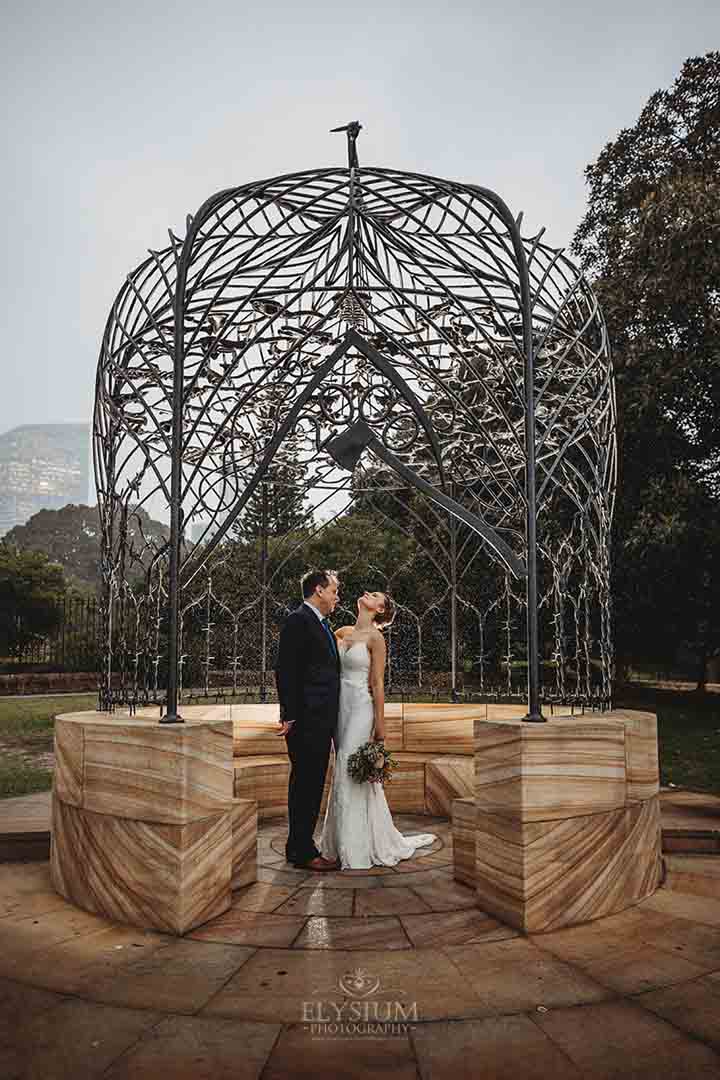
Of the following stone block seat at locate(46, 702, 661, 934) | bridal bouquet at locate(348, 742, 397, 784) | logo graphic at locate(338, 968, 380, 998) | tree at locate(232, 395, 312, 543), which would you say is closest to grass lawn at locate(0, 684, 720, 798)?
stone block seat at locate(46, 702, 661, 934)

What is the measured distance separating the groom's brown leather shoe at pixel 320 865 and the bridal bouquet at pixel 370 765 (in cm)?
55

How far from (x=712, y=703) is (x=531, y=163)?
477 inches

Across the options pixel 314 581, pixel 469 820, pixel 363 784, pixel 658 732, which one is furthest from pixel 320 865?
pixel 658 732

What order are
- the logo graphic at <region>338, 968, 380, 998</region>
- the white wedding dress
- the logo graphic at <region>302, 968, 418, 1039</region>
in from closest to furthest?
1. the logo graphic at <region>302, 968, 418, 1039</region>
2. the logo graphic at <region>338, 968, 380, 998</region>
3. the white wedding dress

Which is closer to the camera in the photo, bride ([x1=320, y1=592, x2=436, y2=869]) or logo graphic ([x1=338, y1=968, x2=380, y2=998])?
logo graphic ([x1=338, y1=968, x2=380, y2=998])

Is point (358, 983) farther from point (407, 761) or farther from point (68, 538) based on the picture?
point (68, 538)

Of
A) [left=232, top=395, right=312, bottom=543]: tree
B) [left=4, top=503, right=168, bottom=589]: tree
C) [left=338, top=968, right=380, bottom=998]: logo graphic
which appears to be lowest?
[left=338, top=968, right=380, bottom=998]: logo graphic

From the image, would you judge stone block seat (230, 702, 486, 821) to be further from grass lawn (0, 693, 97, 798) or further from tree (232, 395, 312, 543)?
tree (232, 395, 312, 543)

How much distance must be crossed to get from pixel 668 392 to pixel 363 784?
386 inches

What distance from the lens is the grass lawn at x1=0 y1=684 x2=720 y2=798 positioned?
841cm

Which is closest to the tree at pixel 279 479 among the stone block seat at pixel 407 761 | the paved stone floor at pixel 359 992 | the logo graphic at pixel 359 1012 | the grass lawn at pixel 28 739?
the stone block seat at pixel 407 761

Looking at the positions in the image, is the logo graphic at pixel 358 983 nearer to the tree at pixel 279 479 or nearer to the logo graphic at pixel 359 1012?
the logo graphic at pixel 359 1012

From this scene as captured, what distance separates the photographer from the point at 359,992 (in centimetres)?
320

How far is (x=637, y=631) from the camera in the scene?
15055 mm
